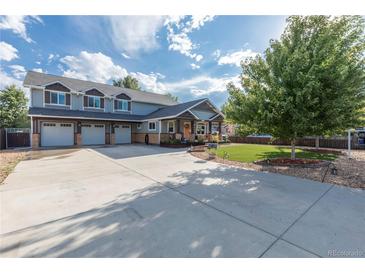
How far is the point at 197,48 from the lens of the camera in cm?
1034

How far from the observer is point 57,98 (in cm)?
1761

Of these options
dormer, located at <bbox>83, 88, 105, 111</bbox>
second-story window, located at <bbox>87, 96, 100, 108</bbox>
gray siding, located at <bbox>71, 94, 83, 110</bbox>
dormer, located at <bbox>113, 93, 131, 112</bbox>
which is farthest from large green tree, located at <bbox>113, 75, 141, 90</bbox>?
gray siding, located at <bbox>71, 94, 83, 110</bbox>

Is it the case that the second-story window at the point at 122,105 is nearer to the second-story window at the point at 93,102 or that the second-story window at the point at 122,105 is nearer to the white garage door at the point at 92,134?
the second-story window at the point at 93,102

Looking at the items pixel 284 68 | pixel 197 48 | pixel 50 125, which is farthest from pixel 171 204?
pixel 50 125

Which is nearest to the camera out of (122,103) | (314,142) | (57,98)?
(314,142)

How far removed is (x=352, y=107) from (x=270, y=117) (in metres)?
3.35

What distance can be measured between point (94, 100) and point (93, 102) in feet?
0.87

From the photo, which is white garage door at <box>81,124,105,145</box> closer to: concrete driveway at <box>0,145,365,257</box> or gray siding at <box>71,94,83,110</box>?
gray siding at <box>71,94,83,110</box>

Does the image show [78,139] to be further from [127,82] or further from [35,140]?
[127,82]

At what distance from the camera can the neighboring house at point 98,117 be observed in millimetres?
16625

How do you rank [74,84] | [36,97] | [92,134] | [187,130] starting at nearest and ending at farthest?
[36,97], [92,134], [187,130], [74,84]

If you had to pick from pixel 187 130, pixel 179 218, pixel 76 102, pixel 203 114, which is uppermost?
pixel 76 102
